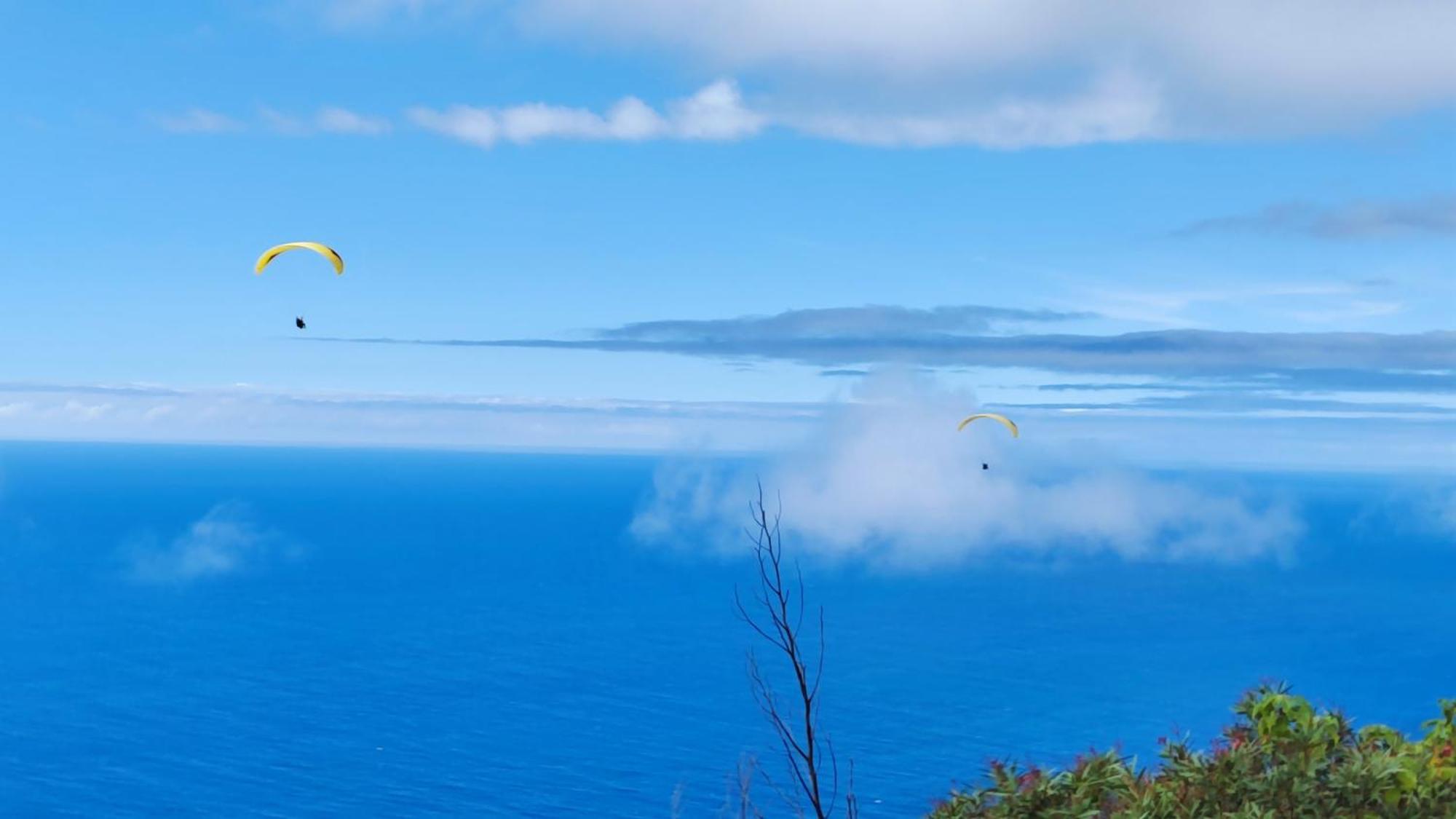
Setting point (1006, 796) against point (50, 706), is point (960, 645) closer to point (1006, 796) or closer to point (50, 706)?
point (50, 706)

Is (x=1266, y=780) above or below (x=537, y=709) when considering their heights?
below

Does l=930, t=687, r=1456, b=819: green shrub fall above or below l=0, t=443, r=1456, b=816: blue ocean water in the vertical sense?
below

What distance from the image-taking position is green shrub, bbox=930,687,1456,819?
1295 centimetres

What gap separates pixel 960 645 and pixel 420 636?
8608 centimetres

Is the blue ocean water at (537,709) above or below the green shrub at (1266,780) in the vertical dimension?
above

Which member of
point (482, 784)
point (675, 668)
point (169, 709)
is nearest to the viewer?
point (482, 784)

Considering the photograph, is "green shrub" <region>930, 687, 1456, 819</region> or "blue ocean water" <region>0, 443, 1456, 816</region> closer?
"green shrub" <region>930, 687, 1456, 819</region>

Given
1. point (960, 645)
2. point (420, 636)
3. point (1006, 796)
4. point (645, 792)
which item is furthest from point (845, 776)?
point (1006, 796)

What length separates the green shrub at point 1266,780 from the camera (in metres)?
12.9

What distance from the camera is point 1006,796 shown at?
45.6 feet

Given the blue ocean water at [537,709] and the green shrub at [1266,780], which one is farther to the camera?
the blue ocean water at [537,709]

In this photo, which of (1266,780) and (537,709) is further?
(537,709)

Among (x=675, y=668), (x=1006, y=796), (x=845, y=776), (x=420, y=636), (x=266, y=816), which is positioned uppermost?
(x=420, y=636)

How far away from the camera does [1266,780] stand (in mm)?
13328
